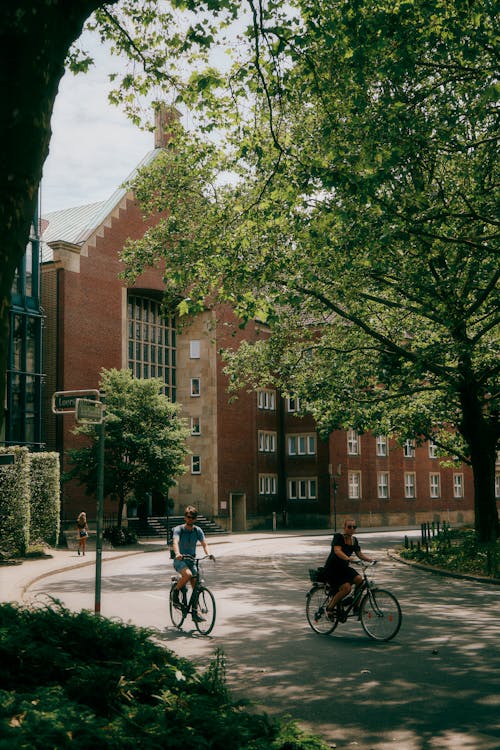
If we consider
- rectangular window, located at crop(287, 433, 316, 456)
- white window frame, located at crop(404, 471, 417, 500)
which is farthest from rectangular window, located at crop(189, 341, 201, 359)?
white window frame, located at crop(404, 471, 417, 500)

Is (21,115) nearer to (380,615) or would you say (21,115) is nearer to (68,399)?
(68,399)

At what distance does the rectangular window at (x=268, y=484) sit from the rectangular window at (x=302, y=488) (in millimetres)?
1185

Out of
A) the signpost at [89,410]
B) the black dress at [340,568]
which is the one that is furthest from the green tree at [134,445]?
the black dress at [340,568]

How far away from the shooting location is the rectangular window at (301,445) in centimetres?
5475

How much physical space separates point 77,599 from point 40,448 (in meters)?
20.8

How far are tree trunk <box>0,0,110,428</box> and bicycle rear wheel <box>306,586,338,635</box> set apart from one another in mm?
8011

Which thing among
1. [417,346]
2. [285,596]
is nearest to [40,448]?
[417,346]

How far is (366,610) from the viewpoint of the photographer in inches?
424

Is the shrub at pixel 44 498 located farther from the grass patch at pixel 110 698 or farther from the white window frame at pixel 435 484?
the white window frame at pixel 435 484

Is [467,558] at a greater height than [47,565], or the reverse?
[467,558]

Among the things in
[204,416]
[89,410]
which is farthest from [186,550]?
[204,416]

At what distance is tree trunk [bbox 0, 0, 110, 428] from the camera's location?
3848 millimetres

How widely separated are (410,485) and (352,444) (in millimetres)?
8561

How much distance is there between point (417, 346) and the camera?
2209 centimetres
